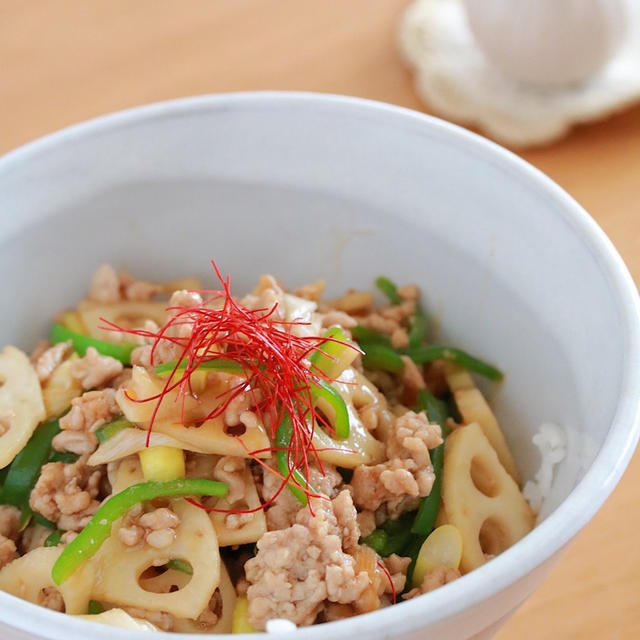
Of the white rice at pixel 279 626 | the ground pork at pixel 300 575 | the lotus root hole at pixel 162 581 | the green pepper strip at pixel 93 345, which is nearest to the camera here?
Answer: the white rice at pixel 279 626

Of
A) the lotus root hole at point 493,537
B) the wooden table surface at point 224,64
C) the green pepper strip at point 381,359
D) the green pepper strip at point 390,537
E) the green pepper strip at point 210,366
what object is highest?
the wooden table surface at point 224,64

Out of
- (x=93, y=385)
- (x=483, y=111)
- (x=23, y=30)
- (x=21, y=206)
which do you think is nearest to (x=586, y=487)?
(x=93, y=385)

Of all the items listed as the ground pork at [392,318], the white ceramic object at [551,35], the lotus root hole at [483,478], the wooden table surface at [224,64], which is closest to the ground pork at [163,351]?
the ground pork at [392,318]

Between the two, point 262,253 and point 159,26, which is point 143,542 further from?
point 159,26

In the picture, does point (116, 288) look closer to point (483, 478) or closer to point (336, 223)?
point (336, 223)

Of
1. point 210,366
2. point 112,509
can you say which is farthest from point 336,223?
point 112,509

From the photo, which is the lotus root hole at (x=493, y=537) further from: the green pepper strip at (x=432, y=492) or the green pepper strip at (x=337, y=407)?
the green pepper strip at (x=337, y=407)
